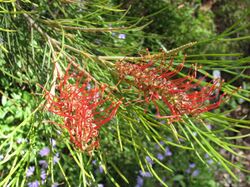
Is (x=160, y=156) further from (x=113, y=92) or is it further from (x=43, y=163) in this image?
(x=113, y=92)

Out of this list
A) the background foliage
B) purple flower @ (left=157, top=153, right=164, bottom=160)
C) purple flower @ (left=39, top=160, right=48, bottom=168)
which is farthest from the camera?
purple flower @ (left=157, top=153, right=164, bottom=160)

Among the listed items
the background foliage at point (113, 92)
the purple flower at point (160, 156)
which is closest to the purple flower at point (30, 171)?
the background foliage at point (113, 92)

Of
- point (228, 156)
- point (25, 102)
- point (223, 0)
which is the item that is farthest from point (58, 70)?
point (223, 0)

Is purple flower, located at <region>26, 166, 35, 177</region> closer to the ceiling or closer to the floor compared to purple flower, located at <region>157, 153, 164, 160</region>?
closer to the ceiling

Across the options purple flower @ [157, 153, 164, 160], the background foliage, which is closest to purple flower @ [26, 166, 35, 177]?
the background foliage

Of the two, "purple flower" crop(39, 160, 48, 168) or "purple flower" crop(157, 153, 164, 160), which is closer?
"purple flower" crop(39, 160, 48, 168)

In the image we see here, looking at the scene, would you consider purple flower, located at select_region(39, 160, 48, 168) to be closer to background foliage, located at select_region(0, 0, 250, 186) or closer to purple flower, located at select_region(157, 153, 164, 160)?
background foliage, located at select_region(0, 0, 250, 186)

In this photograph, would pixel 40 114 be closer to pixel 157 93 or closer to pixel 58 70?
pixel 58 70

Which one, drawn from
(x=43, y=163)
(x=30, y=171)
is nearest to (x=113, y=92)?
(x=30, y=171)

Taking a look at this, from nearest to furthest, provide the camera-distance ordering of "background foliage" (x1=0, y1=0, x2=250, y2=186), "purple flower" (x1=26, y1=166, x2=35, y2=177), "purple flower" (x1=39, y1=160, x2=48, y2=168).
Result: "background foliage" (x1=0, y1=0, x2=250, y2=186) < "purple flower" (x1=26, y1=166, x2=35, y2=177) < "purple flower" (x1=39, y1=160, x2=48, y2=168)

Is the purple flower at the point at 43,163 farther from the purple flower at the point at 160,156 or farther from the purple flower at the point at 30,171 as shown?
the purple flower at the point at 160,156

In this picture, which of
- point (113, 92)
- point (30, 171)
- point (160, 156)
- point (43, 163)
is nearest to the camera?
point (113, 92)

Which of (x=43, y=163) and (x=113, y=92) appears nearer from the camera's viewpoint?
(x=113, y=92)
